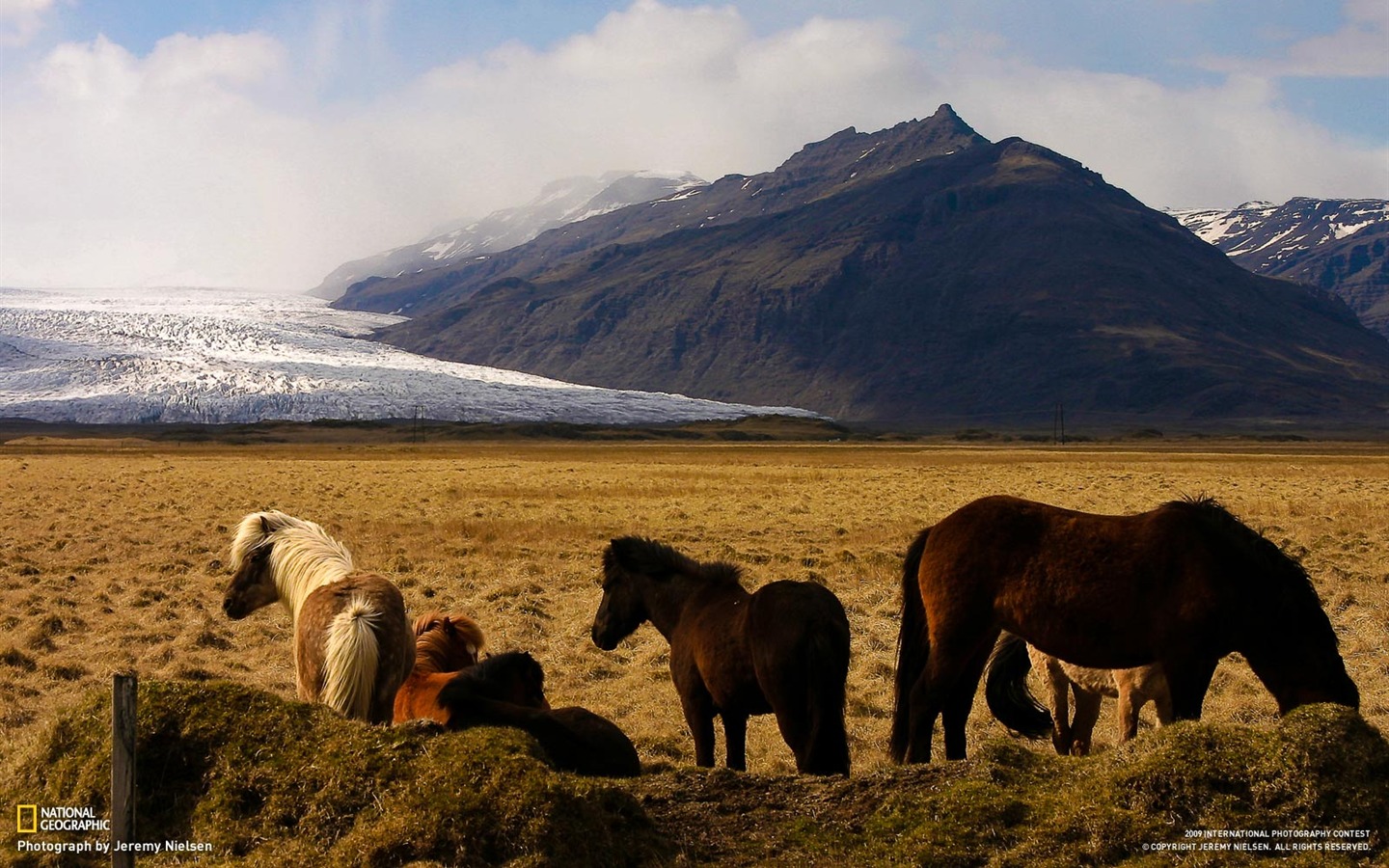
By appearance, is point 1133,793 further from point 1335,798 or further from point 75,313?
point 75,313

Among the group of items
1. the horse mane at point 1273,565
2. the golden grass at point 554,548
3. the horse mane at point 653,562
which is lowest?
the golden grass at point 554,548

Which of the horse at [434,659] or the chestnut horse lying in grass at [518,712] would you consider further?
the horse at [434,659]

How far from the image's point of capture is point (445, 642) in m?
9.19

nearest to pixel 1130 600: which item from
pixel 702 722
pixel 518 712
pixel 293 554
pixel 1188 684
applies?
pixel 1188 684

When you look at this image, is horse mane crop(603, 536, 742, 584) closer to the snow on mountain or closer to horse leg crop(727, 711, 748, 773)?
horse leg crop(727, 711, 748, 773)

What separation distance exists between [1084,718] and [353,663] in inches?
217

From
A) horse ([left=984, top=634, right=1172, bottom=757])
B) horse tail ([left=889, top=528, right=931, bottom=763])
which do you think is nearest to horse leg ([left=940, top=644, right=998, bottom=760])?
horse tail ([left=889, top=528, right=931, bottom=763])

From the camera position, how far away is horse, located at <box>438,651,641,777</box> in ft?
22.7

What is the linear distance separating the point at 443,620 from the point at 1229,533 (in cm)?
610

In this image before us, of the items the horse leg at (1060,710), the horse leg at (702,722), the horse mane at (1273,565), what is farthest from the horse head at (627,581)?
the horse mane at (1273,565)

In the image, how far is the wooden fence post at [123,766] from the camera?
4.66 metres

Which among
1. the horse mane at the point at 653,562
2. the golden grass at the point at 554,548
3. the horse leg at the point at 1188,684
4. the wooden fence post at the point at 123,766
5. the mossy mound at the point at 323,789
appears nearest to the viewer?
the wooden fence post at the point at 123,766

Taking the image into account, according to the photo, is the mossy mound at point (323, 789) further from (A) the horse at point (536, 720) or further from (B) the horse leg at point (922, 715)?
(B) the horse leg at point (922, 715)

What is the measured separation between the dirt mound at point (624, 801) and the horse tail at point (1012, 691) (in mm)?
A: 3159
